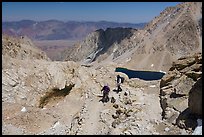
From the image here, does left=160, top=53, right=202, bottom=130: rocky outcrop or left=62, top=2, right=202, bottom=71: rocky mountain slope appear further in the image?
left=62, top=2, right=202, bottom=71: rocky mountain slope

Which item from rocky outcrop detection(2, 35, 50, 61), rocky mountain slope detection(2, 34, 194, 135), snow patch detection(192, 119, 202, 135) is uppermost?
rocky outcrop detection(2, 35, 50, 61)

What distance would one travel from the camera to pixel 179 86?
21891 mm

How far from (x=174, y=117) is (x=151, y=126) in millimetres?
1658

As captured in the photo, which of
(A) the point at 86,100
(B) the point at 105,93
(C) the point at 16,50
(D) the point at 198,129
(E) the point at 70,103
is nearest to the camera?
(D) the point at 198,129

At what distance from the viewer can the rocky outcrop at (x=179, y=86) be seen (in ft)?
→ 66.7

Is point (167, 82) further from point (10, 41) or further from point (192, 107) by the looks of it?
point (10, 41)

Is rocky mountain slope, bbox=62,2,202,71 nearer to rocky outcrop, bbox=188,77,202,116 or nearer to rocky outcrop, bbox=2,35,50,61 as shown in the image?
rocky outcrop, bbox=2,35,50,61

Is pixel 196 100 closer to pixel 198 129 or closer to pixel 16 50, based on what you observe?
pixel 198 129

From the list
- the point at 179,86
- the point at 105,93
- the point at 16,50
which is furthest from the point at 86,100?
the point at 16,50

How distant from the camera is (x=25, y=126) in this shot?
80.1 ft

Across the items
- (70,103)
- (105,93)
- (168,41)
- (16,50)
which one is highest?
(16,50)

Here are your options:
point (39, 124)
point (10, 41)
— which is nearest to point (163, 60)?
point (10, 41)

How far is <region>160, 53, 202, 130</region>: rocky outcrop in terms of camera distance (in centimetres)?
2033

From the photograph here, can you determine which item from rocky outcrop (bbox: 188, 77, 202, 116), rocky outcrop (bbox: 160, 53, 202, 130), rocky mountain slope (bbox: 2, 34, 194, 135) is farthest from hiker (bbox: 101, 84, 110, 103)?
rocky outcrop (bbox: 188, 77, 202, 116)
